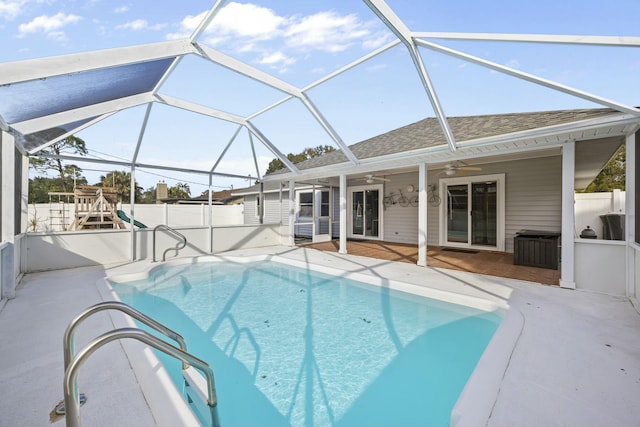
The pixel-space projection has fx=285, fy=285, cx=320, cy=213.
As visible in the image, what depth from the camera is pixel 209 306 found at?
16.0ft

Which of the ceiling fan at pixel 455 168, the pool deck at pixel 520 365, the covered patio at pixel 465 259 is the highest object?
Result: the ceiling fan at pixel 455 168

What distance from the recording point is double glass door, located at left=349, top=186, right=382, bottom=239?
11117mm

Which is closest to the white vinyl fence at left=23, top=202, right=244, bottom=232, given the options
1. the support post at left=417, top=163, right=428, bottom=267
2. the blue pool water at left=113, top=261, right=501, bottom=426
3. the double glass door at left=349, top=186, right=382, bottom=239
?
the double glass door at left=349, top=186, right=382, bottom=239

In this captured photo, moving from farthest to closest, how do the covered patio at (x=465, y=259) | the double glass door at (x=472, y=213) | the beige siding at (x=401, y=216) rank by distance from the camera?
the beige siding at (x=401, y=216) < the double glass door at (x=472, y=213) < the covered patio at (x=465, y=259)

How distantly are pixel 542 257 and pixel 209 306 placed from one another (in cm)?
692

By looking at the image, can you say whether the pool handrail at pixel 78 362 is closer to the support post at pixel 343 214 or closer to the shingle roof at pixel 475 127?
the shingle roof at pixel 475 127

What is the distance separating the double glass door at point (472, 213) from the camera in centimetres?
826

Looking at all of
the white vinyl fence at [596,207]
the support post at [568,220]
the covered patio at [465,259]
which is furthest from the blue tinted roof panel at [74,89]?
the white vinyl fence at [596,207]

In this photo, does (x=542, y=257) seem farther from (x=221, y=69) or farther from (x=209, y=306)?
(x=221, y=69)

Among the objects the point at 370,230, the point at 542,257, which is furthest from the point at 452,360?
the point at 370,230

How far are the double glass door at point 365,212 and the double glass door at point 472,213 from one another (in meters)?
2.66

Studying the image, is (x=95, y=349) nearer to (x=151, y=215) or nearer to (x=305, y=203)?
(x=305, y=203)

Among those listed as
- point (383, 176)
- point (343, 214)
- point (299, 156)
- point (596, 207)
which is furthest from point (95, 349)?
point (299, 156)

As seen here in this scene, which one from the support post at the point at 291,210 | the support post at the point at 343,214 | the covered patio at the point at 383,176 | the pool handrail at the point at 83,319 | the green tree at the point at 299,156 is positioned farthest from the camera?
the green tree at the point at 299,156
